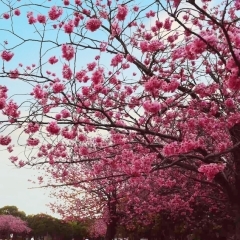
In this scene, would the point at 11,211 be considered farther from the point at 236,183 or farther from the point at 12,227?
the point at 236,183

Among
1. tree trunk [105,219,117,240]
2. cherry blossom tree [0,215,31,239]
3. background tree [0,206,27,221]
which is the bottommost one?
tree trunk [105,219,117,240]

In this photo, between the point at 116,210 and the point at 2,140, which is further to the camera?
the point at 116,210

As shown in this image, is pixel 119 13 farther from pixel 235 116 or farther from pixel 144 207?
pixel 144 207

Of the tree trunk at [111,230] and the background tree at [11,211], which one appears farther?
the background tree at [11,211]

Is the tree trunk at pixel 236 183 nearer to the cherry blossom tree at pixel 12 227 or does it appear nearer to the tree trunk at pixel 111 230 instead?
the tree trunk at pixel 111 230

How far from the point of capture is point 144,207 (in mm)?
24875

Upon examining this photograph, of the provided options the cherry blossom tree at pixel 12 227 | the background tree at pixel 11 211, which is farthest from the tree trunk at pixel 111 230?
the background tree at pixel 11 211

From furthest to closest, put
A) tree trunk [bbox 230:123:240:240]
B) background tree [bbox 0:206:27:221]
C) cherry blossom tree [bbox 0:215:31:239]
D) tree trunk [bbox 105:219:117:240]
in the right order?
background tree [bbox 0:206:27:221], cherry blossom tree [bbox 0:215:31:239], tree trunk [bbox 105:219:117:240], tree trunk [bbox 230:123:240:240]

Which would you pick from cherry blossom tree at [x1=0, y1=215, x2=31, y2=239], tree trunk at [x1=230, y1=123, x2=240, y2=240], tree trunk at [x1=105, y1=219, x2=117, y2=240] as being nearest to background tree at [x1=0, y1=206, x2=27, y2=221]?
cherry blossom tree at [x1=0, y1=215, x2=31, y2=239]

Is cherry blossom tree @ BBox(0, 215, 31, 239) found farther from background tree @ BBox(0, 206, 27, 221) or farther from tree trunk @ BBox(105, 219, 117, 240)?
tree trunk @ BBox(105, 219, 117, 240)

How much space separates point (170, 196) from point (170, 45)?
1356 cm

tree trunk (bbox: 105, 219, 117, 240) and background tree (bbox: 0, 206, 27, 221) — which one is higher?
background tree (bbox: 0, 206, 27, 221)

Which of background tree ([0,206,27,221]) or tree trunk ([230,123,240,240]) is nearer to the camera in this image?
tree trunk ([230,123,240,240])

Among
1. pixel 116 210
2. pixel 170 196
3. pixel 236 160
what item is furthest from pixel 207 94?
pixel 116 210
